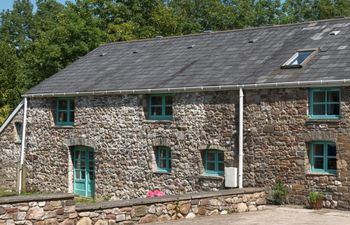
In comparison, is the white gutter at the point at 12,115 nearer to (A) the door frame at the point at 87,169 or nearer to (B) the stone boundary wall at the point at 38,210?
(A) the door frame at the point at 87,169

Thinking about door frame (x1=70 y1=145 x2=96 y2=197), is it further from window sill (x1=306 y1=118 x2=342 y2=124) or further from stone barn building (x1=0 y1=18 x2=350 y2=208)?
window sill (x1=306 y1=118 x2=342 y2=124)

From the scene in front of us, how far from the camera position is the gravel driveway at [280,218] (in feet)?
48.1

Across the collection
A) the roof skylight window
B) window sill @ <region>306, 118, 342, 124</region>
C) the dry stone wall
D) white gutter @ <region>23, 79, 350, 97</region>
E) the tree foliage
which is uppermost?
the tree foliage

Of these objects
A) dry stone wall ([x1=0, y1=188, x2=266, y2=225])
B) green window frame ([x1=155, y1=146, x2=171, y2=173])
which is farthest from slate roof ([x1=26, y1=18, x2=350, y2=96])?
dry stone wall ([x1=0, y1=188, x2=266, y2=225])

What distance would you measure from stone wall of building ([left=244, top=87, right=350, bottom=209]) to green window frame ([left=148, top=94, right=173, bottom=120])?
337 centimetres

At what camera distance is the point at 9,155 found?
28781 mm

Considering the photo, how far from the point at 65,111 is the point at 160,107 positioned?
209 inches

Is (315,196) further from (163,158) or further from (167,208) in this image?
(163,158)

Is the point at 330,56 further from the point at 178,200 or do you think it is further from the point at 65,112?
the point at 65,112

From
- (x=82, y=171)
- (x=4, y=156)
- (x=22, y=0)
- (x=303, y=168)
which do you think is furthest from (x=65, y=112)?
(x=22, y=0)

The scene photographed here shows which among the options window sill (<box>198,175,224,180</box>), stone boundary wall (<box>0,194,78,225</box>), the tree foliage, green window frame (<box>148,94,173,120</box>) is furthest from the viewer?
the tree foliage

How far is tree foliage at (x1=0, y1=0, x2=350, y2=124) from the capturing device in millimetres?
37312

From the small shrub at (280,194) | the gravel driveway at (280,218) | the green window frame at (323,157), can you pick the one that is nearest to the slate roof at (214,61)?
the green window frame at (323,157)

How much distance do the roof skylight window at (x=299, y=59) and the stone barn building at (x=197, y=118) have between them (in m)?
0.06
